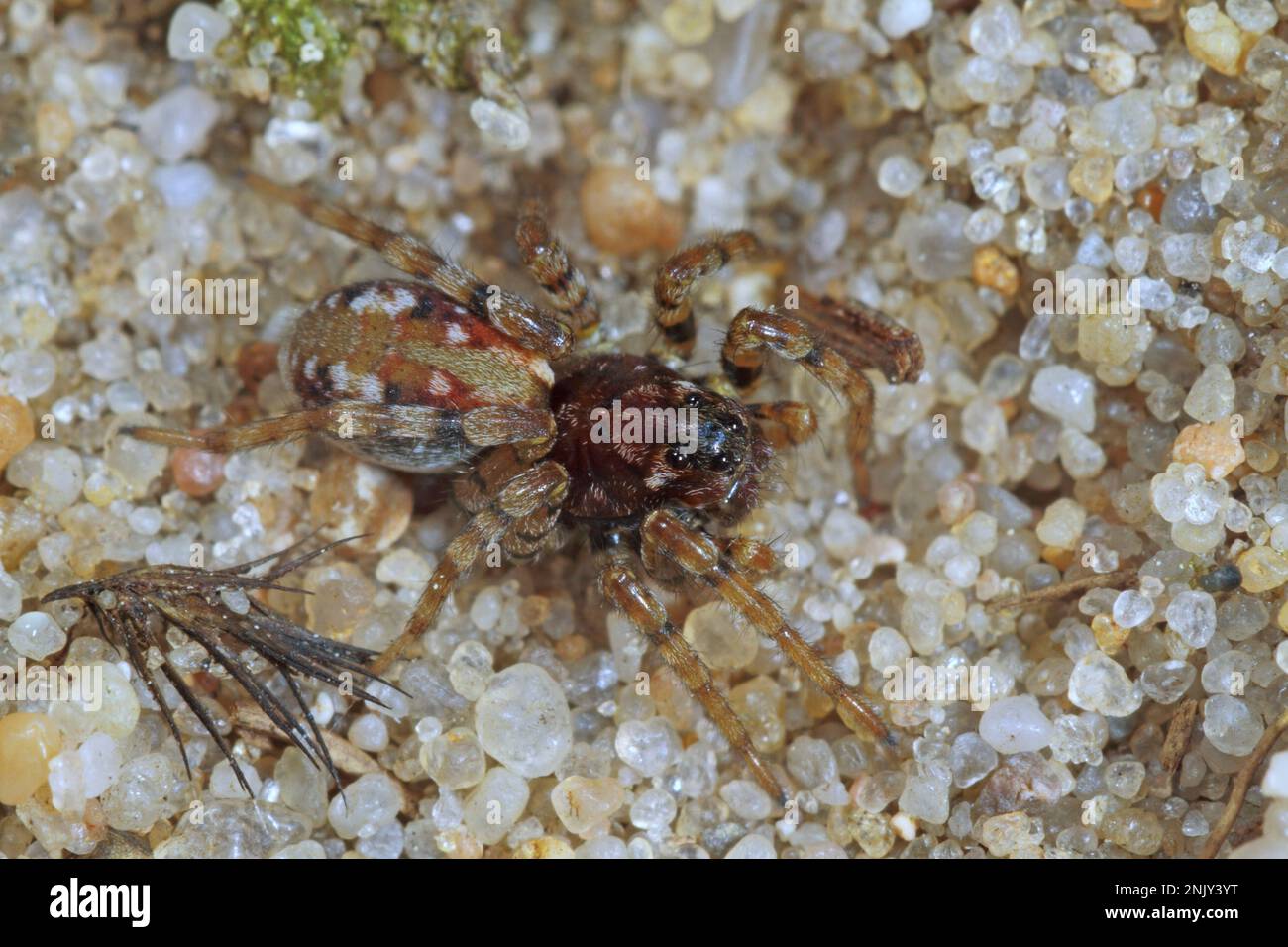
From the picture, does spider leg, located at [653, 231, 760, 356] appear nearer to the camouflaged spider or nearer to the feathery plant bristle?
the camouflaged spider

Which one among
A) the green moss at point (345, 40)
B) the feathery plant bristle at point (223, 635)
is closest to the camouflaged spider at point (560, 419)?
the feathery plant bristle at point (223, 635)

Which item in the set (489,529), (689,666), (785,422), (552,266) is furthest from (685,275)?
(689,666)

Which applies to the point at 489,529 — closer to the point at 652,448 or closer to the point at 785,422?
the point at 652,448

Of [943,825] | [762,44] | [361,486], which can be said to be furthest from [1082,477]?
[361,486]

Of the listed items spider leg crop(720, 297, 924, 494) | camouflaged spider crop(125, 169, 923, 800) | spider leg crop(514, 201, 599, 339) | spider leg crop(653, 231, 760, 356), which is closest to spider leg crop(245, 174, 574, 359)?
camouflaged spider crop(125, 169, 923, 800)

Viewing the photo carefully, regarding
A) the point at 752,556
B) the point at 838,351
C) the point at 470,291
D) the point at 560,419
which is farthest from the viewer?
the point at 838,351

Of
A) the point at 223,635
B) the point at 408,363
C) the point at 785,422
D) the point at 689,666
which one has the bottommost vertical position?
the point at 689,666

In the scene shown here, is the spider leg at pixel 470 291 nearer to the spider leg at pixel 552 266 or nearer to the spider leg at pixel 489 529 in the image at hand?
the spider leg at pixel 552 266
